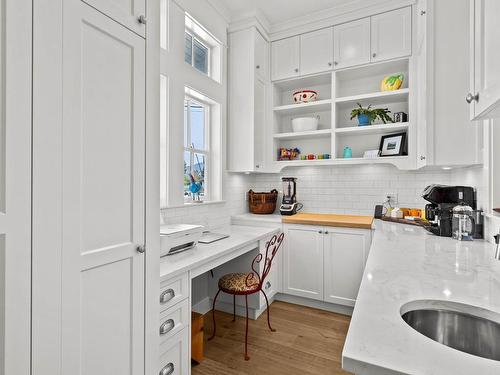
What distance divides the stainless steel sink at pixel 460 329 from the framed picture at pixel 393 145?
229 centimetres

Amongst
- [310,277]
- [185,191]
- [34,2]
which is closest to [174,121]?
[185,191]

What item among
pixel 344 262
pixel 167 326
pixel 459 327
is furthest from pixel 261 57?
pixel 459 327

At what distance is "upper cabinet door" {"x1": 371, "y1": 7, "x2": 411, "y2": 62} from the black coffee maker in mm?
1439

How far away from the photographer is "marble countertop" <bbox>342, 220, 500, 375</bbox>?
0.61 metres

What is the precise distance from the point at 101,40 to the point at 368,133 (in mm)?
2849

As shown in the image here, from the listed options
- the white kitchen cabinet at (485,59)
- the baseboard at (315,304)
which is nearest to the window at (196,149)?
the baseboard at (315,304)

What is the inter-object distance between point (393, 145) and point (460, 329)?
239cm

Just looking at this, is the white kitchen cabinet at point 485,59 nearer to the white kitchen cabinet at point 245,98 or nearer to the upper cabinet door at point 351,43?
the upper cabinet door at point 351,43

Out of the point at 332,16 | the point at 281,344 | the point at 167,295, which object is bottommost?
the point at 281,344

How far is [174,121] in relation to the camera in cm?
247

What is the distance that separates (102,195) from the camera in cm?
109

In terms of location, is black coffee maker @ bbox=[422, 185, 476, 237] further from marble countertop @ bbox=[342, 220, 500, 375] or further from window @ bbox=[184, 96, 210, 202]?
window @ bbox=[184, 96, 210, 202]

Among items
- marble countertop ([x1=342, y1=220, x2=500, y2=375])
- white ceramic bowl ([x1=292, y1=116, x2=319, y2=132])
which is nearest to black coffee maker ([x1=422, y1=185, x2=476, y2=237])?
marble countertop ([x1=342, y1=220, x2=500, y2=375])

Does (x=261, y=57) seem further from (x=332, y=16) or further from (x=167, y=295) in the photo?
(x=167, y=295)
